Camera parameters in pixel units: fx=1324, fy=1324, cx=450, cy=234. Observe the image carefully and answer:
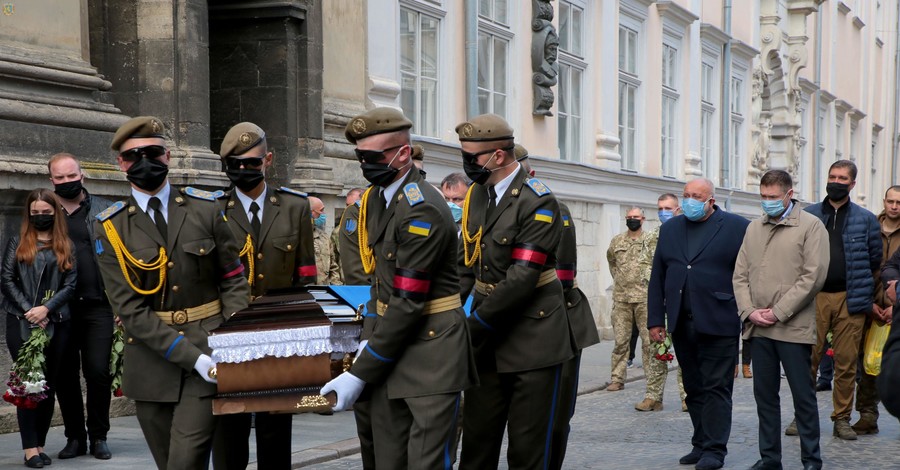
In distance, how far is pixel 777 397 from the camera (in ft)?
27.2

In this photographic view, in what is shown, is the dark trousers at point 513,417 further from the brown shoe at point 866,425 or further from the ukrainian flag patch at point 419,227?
the brown shoe at point 866,425

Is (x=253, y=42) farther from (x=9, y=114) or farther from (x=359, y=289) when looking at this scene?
(x=359, y=289)

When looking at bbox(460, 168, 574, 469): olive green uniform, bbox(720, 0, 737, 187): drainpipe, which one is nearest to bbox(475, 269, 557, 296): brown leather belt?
bbox(460, 168, 574, 469): olive green uniform

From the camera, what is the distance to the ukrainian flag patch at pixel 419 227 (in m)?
5.08

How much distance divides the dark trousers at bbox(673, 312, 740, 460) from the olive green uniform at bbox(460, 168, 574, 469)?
2432 millimetres

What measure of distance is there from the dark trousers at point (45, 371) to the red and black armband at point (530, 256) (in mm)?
3553

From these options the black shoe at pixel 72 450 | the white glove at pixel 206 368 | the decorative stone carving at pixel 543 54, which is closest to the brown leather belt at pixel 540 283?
the white glove at pixel 206 368

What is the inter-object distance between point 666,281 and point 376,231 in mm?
3904

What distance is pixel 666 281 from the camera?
8820 millimetres

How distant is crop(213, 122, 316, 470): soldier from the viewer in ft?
21.3

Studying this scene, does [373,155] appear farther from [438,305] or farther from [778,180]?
[778,180]

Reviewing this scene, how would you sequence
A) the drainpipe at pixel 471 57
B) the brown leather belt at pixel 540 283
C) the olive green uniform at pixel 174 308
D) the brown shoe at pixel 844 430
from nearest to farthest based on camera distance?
the olive green uniform at pixel 174 308, the brown leather belt at pixel 540 283, the brown shoe at pixel 844 430, the drainpipe at pixel 471 57

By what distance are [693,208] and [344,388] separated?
4142mm

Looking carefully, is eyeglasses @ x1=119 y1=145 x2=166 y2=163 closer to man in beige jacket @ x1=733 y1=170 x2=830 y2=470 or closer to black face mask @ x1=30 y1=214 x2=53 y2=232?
black face mask @ x1=30 y1=214 x2=53 y2=232
